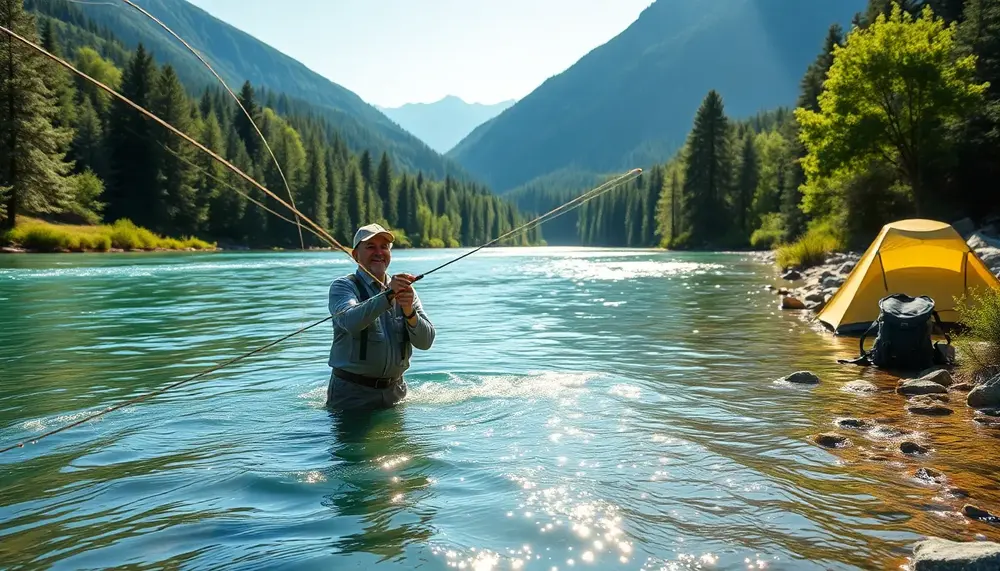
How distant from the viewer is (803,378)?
914cm

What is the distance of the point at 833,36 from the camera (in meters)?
54.7

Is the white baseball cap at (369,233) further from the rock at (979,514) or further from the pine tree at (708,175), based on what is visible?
the pine tree at (708,175)

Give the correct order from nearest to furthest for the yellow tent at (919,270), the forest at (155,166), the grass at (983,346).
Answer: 1. the grass at (983,346)
2. the yellow tent at (919,270)
3. the forest at (155,166)

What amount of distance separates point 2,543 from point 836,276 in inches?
859

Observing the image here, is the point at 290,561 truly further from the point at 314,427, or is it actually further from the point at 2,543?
the point at 314,427

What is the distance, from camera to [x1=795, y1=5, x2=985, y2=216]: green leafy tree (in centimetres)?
2984

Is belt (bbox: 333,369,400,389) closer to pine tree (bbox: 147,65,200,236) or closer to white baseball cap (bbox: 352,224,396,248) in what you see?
white baseball cap (bbox: 352,224,396,248)

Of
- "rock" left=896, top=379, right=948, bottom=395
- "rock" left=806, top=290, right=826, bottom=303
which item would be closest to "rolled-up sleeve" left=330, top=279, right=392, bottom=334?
"rock" left=896, top=379, right=948, bottom=395

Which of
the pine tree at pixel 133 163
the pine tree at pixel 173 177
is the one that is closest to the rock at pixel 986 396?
the pine tree at pixel 173 177

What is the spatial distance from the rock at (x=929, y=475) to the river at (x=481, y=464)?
12 centimetres

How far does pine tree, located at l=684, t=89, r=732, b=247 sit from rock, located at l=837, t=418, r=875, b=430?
244ft

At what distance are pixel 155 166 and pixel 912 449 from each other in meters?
75.3

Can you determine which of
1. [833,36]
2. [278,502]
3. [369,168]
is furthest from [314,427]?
[369,168]

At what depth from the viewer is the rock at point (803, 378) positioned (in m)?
9.10
